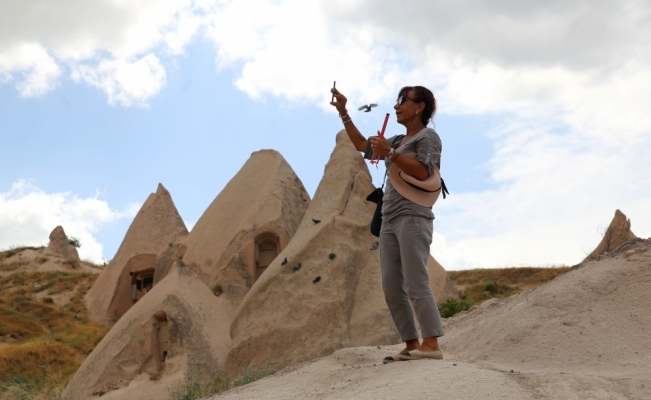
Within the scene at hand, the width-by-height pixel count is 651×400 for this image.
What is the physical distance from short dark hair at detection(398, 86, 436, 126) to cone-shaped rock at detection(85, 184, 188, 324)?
13.6 meters

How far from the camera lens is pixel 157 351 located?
34.3 feet

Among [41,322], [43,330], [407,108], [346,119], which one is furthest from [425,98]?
[41,322]

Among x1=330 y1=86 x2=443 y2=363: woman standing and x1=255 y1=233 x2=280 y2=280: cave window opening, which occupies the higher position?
x1=255 y1=233 x2=280 y2=280: cave window opening

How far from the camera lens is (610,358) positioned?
4.53m

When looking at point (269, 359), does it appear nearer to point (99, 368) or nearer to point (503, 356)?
point (99, 368)

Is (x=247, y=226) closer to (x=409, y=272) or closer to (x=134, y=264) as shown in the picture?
(x=134, y=264)

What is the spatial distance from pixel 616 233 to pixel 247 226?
700 cm

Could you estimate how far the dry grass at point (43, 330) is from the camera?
1255 centimetres

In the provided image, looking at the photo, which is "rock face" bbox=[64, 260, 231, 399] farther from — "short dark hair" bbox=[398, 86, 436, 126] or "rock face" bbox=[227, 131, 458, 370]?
"short dark hair" bbox=[398, 86, 436, 126]

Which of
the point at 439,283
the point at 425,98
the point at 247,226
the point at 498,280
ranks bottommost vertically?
the point at 439,283

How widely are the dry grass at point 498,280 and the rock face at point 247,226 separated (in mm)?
5521

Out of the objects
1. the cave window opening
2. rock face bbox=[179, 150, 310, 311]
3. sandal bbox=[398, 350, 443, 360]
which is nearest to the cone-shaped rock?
rock face bbox=[179, 150, 310, 311]

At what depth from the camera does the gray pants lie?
14.1ft

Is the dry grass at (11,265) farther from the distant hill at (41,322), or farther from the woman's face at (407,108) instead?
the woman's face at (407,108)
